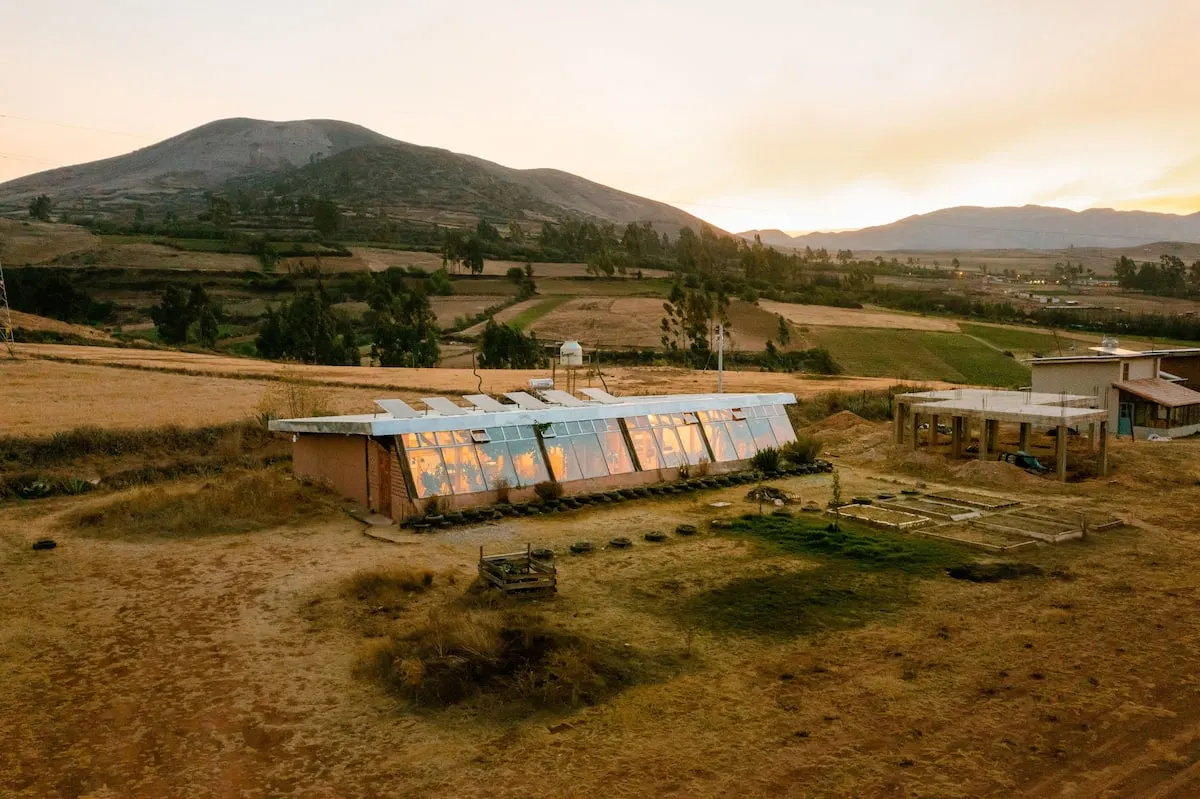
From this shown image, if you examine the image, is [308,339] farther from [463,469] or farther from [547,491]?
[547,491]

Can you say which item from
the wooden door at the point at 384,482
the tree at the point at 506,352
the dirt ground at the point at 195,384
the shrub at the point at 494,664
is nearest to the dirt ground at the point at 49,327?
the dirt ground at the point at 195,384

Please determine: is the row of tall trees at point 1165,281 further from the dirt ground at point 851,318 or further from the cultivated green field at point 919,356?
the cultivated green field at point 919,356

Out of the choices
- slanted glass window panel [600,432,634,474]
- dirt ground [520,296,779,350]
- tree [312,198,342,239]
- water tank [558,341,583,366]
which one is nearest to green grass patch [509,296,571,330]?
dirt ground [520,296,779,350]

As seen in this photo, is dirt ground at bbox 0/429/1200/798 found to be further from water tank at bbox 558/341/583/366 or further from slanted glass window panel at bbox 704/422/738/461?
water tank at bbox 558/341/583/366

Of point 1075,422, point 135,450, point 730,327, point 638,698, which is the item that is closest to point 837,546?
point 638,698

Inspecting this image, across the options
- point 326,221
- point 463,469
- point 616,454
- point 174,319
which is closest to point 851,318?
point 616,454
